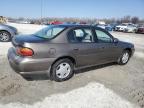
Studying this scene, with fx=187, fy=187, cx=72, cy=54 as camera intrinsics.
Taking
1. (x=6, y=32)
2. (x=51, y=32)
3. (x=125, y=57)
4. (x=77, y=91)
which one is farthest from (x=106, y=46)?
(x=6, y=32)

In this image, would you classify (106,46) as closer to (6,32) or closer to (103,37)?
(103,37)

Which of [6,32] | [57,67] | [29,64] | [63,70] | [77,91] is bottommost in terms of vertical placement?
[77,91]

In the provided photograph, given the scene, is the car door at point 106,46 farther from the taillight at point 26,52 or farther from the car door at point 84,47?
the taillight at point 26,52

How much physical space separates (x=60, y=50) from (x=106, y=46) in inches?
74.0

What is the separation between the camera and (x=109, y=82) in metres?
5.38

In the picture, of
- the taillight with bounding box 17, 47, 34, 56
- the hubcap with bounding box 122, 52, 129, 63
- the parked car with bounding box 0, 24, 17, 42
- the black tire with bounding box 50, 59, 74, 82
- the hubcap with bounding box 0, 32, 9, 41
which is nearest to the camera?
the taillight with bounding box 17, 47, 34, 56

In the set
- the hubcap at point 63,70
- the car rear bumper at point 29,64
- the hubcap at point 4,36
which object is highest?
the hubcap at point 4,36

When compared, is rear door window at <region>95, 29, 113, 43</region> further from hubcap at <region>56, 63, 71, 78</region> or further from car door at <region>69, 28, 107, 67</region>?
hubcap at <region>56, 63, 71, 78</region>

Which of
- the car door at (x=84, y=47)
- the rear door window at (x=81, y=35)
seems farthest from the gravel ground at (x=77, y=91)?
the rear door window at (x=81, y=35)

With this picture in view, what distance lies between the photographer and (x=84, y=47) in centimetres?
535

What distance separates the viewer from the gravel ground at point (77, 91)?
3992 millimetres

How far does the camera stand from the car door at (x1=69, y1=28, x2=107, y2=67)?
5.18 meters

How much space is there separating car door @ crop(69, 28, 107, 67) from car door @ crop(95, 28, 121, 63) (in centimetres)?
19

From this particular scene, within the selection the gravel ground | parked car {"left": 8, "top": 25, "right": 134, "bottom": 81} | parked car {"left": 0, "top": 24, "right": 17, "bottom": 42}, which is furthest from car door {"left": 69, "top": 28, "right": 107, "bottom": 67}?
parked car {"left": 0, "top": 24, "right": 17, "bottom": 42}
